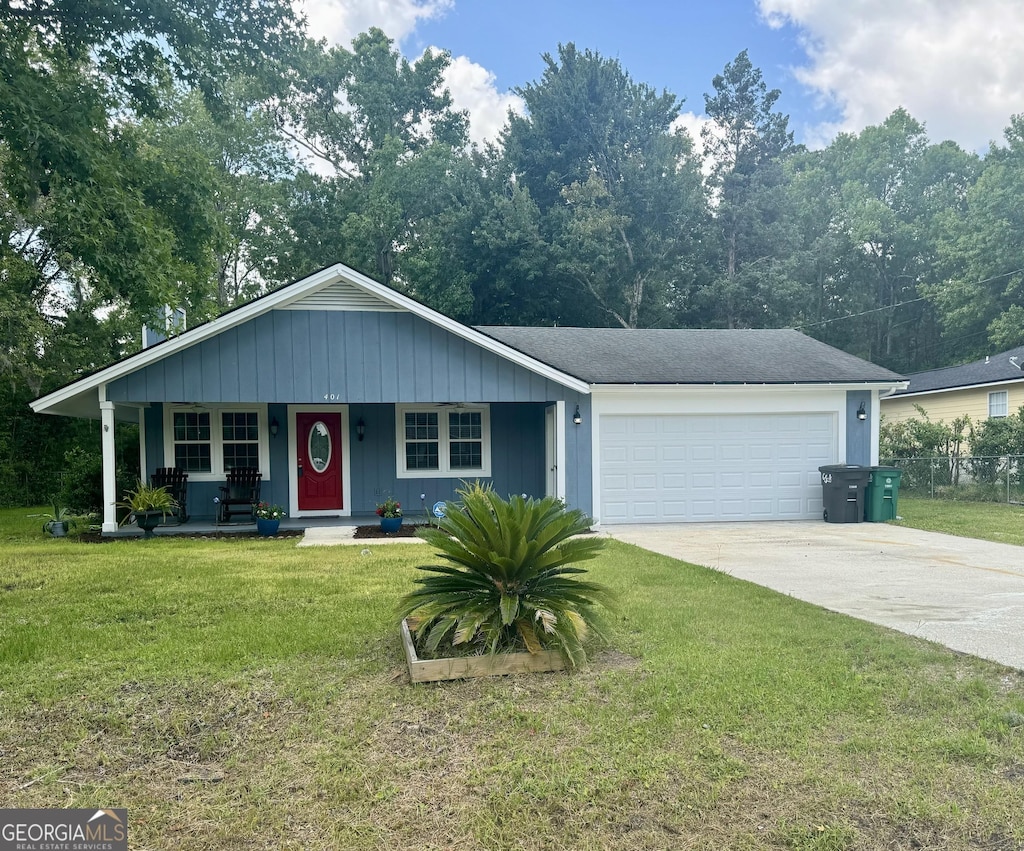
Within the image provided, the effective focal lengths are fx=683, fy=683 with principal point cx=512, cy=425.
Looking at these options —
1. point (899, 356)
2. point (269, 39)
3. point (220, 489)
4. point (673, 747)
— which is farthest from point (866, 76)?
point (673, 747)

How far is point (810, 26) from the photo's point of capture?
2083 centimetres

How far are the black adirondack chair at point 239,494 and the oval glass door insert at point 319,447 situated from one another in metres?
1.16

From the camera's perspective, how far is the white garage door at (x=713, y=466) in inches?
489

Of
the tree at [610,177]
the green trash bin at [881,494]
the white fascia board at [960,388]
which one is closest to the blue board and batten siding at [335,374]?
the green trash bin at [881,494]

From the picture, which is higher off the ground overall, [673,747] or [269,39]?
[269,39]

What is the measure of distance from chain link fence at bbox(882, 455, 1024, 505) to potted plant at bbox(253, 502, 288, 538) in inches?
569

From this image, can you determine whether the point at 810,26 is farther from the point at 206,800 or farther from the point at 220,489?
the point at 206,800

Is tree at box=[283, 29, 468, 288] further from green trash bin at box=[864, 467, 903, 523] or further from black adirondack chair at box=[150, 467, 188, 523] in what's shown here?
green trash bin at box=[864, 467, 903, 523]

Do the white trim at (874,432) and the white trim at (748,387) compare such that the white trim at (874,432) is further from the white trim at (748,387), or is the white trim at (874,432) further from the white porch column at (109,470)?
the white porch column at (109,470)

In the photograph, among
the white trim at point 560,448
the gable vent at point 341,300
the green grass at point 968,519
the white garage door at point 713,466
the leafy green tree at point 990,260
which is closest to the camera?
the green grass at point 968,519

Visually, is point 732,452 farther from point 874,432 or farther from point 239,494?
point 239,494

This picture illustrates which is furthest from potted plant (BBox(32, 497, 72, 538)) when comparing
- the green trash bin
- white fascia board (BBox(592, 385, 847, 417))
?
the green trash bin

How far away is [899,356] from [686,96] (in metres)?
17.1

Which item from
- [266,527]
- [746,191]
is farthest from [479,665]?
[746,191]
